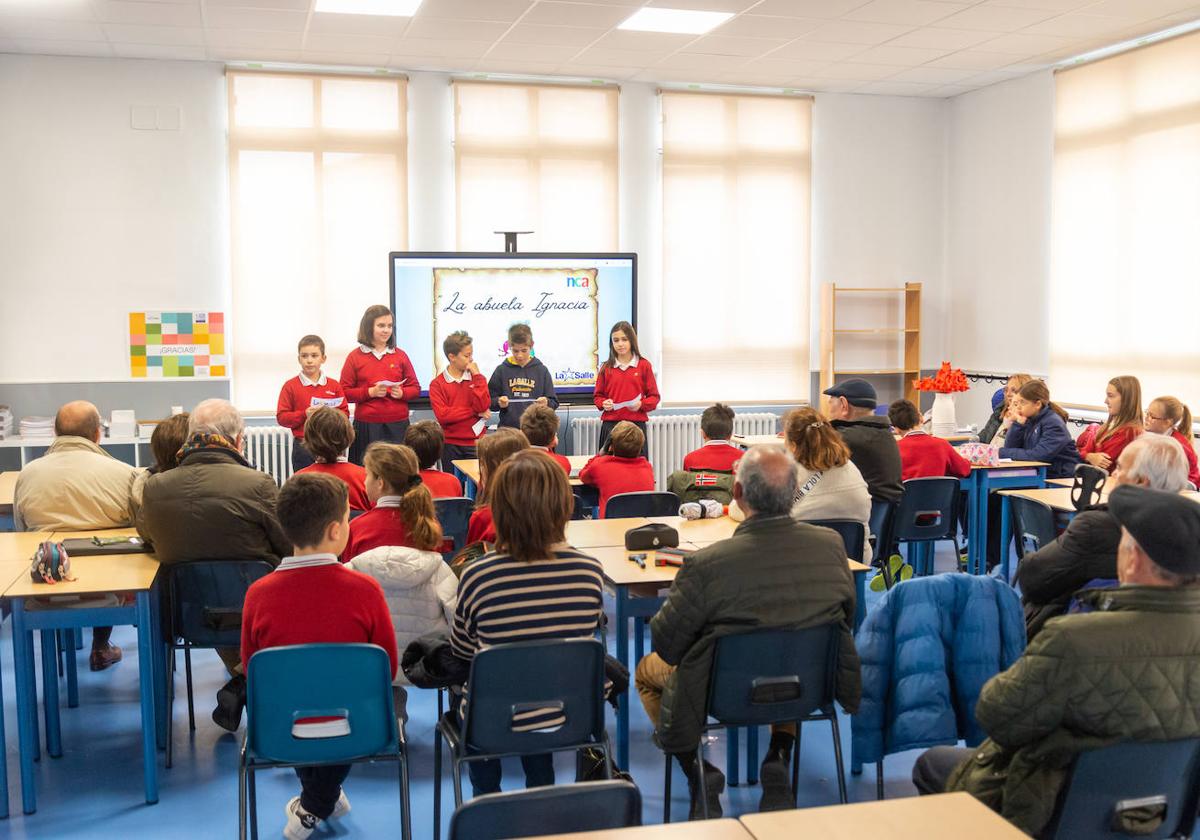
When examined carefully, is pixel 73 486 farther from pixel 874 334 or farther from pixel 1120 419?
pixel 874 334

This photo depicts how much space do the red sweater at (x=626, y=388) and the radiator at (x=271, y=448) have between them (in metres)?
2.40

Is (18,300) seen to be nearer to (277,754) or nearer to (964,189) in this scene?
(277,754)

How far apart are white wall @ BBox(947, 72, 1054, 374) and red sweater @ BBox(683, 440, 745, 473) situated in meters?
4.46

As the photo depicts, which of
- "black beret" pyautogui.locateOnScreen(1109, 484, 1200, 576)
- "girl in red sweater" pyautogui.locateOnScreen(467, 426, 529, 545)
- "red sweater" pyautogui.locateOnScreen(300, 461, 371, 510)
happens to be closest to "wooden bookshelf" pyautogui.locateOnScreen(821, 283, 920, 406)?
"red sweater" pyautogui.locateOnScreen(300, 461, 371, 510)

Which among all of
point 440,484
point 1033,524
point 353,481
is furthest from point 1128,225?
point 353,481

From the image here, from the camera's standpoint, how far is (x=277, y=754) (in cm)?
281

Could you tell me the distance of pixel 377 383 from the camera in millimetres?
7246

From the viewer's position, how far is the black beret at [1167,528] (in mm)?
2135

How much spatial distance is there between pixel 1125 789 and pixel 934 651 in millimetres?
1055

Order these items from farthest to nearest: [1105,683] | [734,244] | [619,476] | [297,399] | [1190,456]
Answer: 1. [734,244]
2. [297,399]
3. [1190,456]
4. [619,476]
5. [1105,683]

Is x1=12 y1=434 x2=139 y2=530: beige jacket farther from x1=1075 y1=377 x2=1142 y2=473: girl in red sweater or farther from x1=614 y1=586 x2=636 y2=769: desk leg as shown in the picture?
x1=1075 y1=377 x2=1142 y2=473: girl in red sweater

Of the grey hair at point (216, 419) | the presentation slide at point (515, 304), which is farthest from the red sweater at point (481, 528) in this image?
the presentation slide at point (515, 304)

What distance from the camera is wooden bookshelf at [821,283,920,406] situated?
959cm

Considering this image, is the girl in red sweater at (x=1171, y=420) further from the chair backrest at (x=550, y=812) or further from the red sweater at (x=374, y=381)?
the chair backrest at (x=550, y=812)
